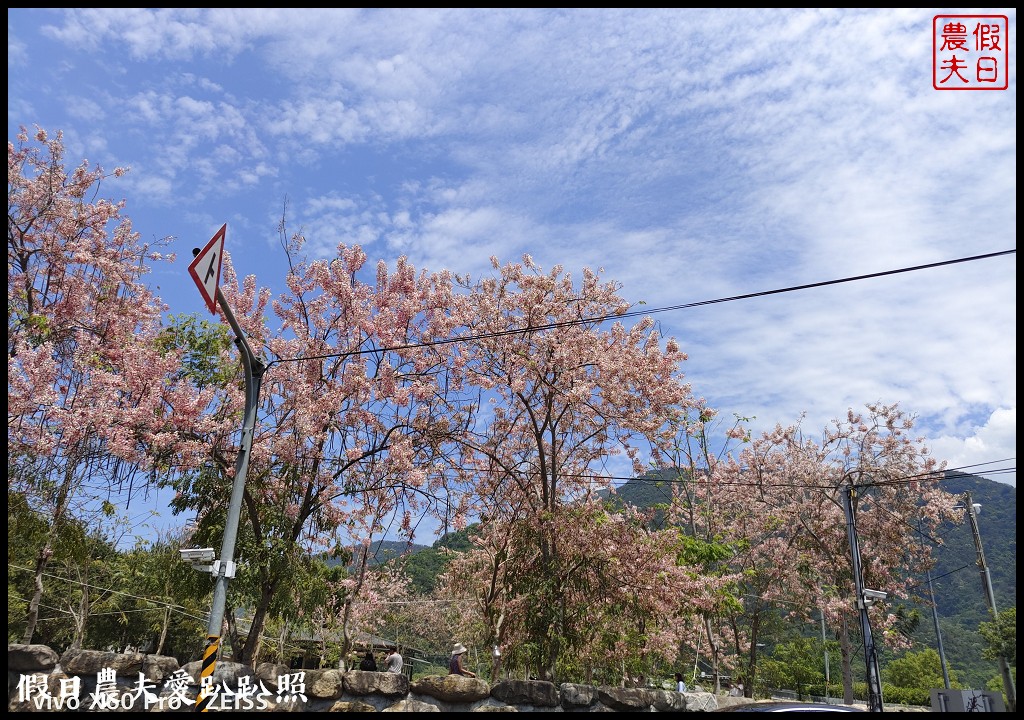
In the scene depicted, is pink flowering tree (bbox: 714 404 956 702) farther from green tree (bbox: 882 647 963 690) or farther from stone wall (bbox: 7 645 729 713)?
green tree (bbox: 882 647 963 690)

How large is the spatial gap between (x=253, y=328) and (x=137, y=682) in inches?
270

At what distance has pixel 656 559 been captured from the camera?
13391 mm

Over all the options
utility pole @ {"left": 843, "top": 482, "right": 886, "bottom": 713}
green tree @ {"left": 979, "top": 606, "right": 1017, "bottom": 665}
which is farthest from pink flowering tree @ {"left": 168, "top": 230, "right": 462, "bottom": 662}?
green tree @ {"left": 979, "top": 606, "right": 1017, "bottom": 665}

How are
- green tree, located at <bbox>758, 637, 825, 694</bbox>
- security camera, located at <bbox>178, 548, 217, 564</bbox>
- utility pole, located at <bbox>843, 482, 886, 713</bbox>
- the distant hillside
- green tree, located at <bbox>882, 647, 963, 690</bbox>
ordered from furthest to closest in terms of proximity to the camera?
the distant hillside, green tree, located at <bbox>882, 647, 963, 690</bbox>, green tree, located at <bbox>758, 637, 825, 694</bbox>, utility pole, located at <bbox>843, 482, 886, 713</bbox>, security camera, located at <bbox>178, 548, 217, 564</bbox>

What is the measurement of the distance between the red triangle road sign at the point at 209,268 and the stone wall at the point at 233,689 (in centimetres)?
501

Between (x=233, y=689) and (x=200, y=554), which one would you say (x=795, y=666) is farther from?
(x=200, y=554)

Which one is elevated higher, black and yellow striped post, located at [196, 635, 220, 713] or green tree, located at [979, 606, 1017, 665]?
black and yellow striped post, located at [196, 635, 220, 713]

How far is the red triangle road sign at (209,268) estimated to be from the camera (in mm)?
8797

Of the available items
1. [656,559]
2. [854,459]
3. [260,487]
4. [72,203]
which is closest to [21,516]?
[260,487]

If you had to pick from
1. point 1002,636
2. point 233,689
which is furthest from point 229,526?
point 1002,636

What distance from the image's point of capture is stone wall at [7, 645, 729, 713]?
817 centimetres

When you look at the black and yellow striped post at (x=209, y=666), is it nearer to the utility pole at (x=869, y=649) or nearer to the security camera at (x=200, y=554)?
the security camera at (x=200, y=554)

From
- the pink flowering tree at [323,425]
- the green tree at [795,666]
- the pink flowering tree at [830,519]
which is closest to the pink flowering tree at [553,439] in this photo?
the pink flowering tree at [323,425]

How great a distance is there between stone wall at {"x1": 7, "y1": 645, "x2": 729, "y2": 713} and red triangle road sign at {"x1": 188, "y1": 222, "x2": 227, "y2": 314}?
5.01m
